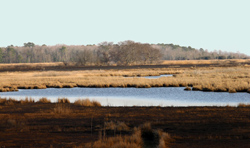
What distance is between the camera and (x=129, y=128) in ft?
50.1

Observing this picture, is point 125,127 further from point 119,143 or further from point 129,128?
point 119,143

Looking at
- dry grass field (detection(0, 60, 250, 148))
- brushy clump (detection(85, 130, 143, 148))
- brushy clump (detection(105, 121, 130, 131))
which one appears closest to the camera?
brushy clump (detection(85, 130, 143, 148))

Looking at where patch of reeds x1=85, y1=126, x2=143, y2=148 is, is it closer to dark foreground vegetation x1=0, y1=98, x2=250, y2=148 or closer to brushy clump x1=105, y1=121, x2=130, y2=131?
dark foreground vegetation x1=0, y1=98, x2=250, y2=148

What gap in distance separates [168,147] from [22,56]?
567 feet

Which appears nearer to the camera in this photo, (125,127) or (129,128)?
(125,127)

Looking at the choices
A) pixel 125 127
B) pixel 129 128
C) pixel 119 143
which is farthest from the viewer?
pixel 129 128

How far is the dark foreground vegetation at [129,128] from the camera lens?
494 inches

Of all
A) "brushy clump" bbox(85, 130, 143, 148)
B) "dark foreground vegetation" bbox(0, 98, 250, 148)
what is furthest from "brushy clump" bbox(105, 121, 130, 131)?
"brushy clump" bbox(85, 130, 143, 148)

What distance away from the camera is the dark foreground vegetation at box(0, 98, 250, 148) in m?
12.5

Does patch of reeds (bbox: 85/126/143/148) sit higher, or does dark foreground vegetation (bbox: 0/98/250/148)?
patch of reeds (bbox: 85/126/143/148)

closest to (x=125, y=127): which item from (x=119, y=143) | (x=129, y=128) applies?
(x=129, y=128)

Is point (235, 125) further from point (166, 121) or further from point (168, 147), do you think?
point (168, 147)

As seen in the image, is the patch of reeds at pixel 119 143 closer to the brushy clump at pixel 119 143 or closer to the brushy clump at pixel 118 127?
the brushy clump at pixel 119 143

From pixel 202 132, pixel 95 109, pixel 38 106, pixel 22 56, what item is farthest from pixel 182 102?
pixel 22 56
